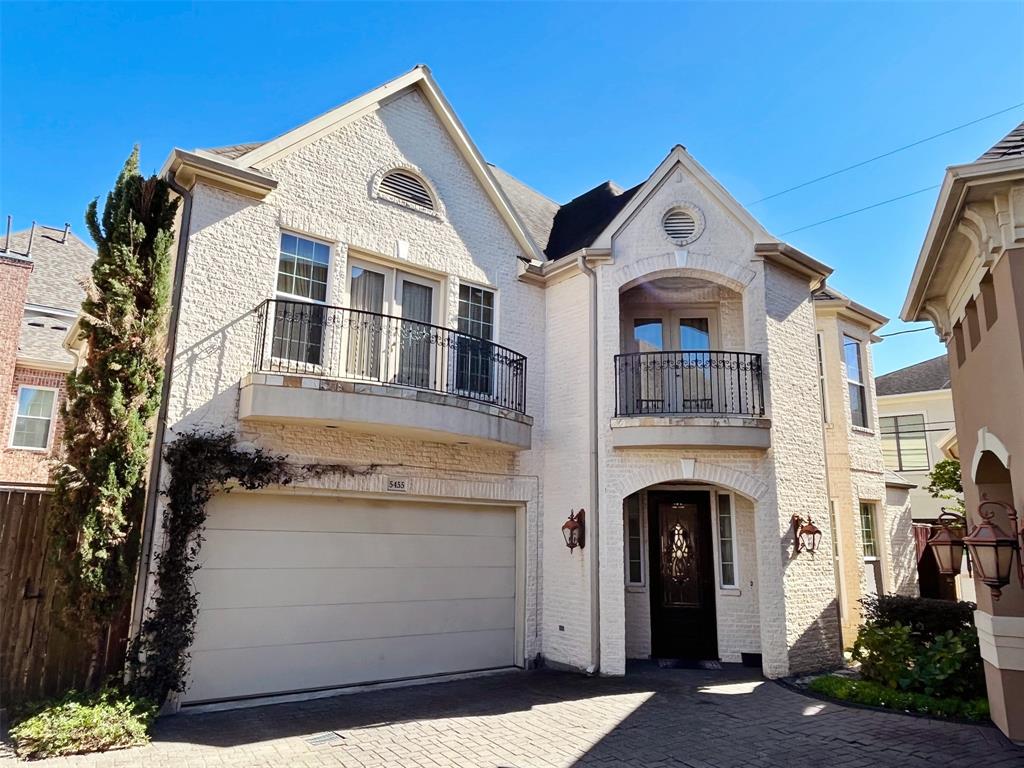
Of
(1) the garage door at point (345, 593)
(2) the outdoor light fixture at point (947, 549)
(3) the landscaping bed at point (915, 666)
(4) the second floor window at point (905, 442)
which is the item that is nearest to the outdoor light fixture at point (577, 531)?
(1) the garage door at point (345, 593)

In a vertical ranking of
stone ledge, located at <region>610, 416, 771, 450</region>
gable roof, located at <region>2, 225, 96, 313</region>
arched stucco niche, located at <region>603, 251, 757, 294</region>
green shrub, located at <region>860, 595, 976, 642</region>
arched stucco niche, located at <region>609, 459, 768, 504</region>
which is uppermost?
gable roof, located at <region>2, 225, 96, 313</region>

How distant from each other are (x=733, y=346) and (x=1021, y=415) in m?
5.70

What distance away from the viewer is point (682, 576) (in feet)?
35.0

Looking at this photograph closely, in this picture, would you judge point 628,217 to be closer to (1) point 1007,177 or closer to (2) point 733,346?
(2) point 733,346

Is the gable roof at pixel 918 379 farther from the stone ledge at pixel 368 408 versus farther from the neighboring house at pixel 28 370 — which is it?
the neighboring house at pixel 28 370

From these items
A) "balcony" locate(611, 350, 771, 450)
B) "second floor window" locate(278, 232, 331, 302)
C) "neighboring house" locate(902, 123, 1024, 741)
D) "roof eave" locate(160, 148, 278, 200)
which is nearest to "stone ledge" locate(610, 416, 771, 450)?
"balcony" locate(611, 350, 771, 450)

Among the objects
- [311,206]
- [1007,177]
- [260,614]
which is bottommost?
[260,614]

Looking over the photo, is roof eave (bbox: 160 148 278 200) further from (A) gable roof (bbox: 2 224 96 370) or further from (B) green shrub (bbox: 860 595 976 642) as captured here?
(B) green shrub (bbox: 860 595 976 642)

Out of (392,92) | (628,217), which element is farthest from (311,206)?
(628,217)

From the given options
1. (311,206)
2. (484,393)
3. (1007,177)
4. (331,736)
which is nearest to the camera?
(1007,177)

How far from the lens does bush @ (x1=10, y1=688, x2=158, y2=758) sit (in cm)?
567

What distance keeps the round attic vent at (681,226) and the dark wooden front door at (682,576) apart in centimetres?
417

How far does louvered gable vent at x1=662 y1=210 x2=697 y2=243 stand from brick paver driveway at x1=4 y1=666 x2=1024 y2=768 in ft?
22.1

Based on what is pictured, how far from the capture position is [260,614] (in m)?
7.74
